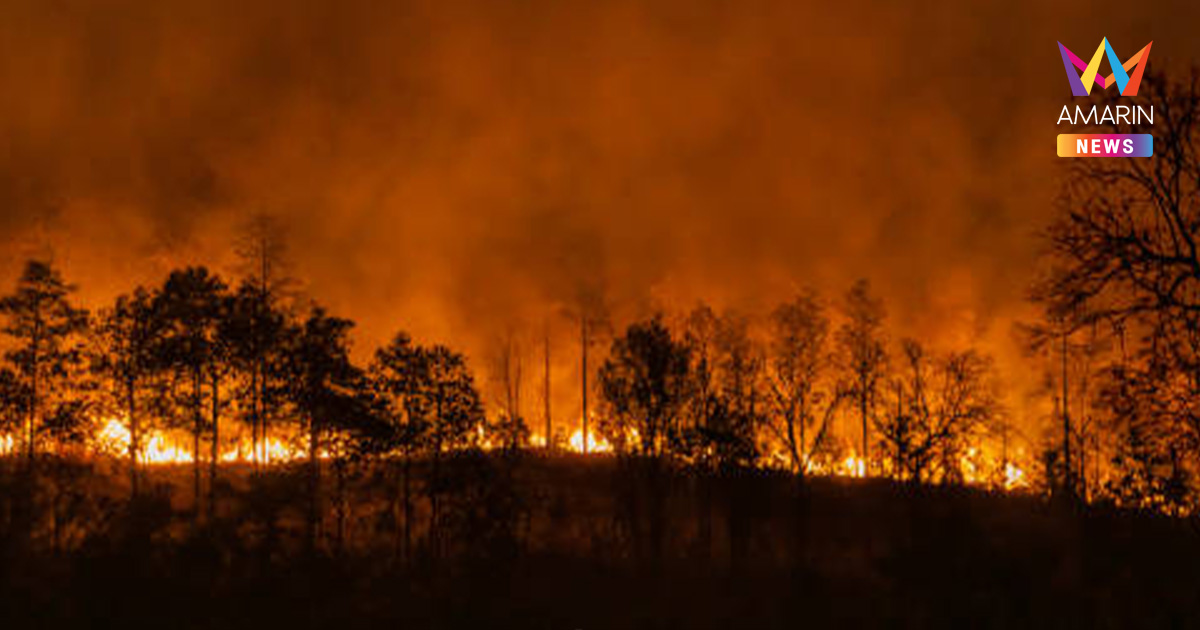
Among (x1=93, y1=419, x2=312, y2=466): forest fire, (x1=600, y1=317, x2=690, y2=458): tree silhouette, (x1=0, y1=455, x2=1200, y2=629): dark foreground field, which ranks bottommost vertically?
(x1=0, y1=455, x2=1200, y2=629): dark foreground field

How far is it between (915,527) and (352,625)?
54.9 ft

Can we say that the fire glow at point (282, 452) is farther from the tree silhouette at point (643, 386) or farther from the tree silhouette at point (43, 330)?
the tree silhouette at point (43, 330)

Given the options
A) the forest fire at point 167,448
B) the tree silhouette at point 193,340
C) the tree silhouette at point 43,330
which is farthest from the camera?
the tree silhouette at point 193,340

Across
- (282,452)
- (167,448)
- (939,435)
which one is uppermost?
(939,435)

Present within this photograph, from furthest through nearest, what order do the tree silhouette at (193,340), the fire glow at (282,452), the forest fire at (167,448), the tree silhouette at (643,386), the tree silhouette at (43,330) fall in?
the tree silhouette at (193,340) < the tree silhouette at (643,386) < the fire glow at (282,452) < the forest fire at (167,448) < the tree silhouette at (43,330)

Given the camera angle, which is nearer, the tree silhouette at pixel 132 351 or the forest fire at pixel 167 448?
the forest fire at pixel 167 448

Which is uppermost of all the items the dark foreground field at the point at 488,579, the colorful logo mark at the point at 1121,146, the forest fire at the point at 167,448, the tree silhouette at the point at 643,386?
the colorful logo mark at the point at 1121,146

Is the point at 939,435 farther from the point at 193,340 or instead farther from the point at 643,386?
the point at 193,340

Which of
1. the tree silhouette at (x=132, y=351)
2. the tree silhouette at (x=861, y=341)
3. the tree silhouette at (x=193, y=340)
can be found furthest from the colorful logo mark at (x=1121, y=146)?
the tree silhouette at (x=861, y=341)

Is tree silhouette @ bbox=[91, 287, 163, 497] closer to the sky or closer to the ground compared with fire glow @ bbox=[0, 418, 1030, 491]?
closer to the sky

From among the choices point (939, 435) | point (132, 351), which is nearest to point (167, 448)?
point (132, 351)

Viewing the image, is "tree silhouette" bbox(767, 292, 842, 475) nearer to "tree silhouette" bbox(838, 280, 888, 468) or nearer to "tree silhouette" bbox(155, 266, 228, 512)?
"tree silhouette" bbox(838, 280, 888, 468)

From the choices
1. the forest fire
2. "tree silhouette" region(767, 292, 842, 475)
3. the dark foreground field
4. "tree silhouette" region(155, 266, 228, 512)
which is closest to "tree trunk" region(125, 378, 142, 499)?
the forest fire

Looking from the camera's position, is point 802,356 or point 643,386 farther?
point 802,356
